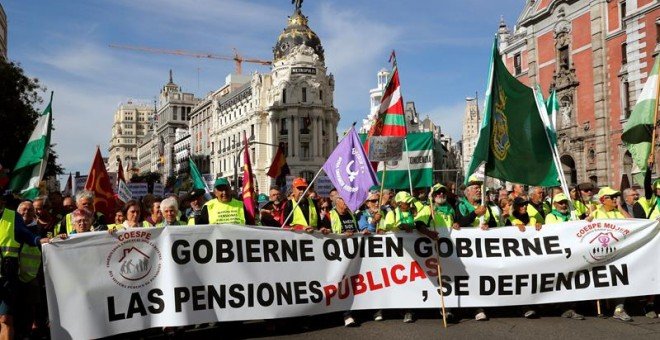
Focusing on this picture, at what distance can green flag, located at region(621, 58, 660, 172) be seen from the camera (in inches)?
338

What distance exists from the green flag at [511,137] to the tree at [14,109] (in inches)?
1016

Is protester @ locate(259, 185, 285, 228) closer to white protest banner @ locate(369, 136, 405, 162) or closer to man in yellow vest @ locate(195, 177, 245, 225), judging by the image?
man in yellow vest @ locate(195, 177, 245, 225)

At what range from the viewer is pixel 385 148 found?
8.42 m

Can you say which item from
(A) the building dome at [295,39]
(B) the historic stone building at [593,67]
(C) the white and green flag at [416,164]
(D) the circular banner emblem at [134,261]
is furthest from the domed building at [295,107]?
(D) the circular banner emblem at [134,261]

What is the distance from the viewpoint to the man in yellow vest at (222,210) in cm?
736

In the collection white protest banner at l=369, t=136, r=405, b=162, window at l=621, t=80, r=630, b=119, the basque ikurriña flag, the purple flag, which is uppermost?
window at l=621, t=80, r=630, b=119

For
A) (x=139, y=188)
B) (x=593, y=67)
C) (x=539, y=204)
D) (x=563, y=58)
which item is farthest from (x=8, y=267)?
(x=563, y=58)

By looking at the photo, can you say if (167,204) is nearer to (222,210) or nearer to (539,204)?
(222,210)

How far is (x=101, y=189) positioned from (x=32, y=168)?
110cm

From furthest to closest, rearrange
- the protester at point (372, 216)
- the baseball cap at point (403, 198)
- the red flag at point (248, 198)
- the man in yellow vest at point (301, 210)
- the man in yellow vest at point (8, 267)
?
1. the baseball cap at point (403, 198)
2. the protester at point (372, 216)
3. the man in yellow vest at point (301, 210)
4. the red flag at point (248, 198)
5. the man in yellow vest at point (8, 267)

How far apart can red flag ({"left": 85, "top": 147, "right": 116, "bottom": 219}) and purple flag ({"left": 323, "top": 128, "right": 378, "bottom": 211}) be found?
4.04 meters

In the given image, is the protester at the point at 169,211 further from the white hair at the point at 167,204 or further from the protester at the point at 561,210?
the protester at the point at 561,210

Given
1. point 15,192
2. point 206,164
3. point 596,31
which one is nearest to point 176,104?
point 206,164

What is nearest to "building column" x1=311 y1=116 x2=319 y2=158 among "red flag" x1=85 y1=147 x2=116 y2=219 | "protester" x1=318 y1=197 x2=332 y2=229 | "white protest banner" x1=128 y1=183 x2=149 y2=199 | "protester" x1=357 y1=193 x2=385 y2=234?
"white protest banner" x1=128 y1=183 x2=149 y2=199
